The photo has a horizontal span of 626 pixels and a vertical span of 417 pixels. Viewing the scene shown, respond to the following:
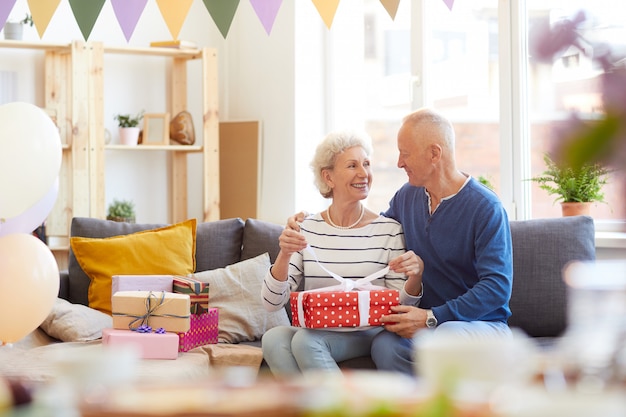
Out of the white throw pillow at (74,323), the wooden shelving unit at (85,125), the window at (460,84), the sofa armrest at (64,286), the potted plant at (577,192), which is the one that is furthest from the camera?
the wooden shelving unit at (85,125)

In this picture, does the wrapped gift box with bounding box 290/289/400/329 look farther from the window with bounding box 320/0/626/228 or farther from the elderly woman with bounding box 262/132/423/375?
the window with bounding box 320/0/626/228

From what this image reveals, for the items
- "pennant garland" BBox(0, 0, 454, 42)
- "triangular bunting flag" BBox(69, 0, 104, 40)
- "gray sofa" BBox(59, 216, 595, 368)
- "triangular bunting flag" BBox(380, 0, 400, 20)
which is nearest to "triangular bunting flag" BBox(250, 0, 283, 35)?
"pennant garland" BBox(0, 0, 454, 42)

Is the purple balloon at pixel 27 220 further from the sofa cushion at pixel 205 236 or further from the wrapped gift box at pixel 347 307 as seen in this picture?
the wrapped gift box at pixel 347 307

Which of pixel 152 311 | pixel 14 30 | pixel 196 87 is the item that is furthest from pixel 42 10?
pixel 196 87

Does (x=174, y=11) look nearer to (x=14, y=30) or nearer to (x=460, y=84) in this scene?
(x=460, y=84)

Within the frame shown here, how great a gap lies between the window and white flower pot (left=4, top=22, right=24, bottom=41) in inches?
65.3

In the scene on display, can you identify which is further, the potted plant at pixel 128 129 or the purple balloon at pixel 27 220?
the potted plant at pixel 128 129

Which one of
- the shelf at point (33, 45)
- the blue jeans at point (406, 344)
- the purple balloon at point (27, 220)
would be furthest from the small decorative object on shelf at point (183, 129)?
the blue jeans at point (406, 344)

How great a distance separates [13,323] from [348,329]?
0.99 m

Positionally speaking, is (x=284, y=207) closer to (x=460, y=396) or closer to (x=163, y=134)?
(x=163, y=134)

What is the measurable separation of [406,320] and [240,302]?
75cm

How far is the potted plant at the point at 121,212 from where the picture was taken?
4.77 metres

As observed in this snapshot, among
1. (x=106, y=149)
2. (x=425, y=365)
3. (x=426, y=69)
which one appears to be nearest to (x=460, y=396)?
(x=425, y=365)

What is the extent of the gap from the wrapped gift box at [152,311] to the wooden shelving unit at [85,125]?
6.50ft
